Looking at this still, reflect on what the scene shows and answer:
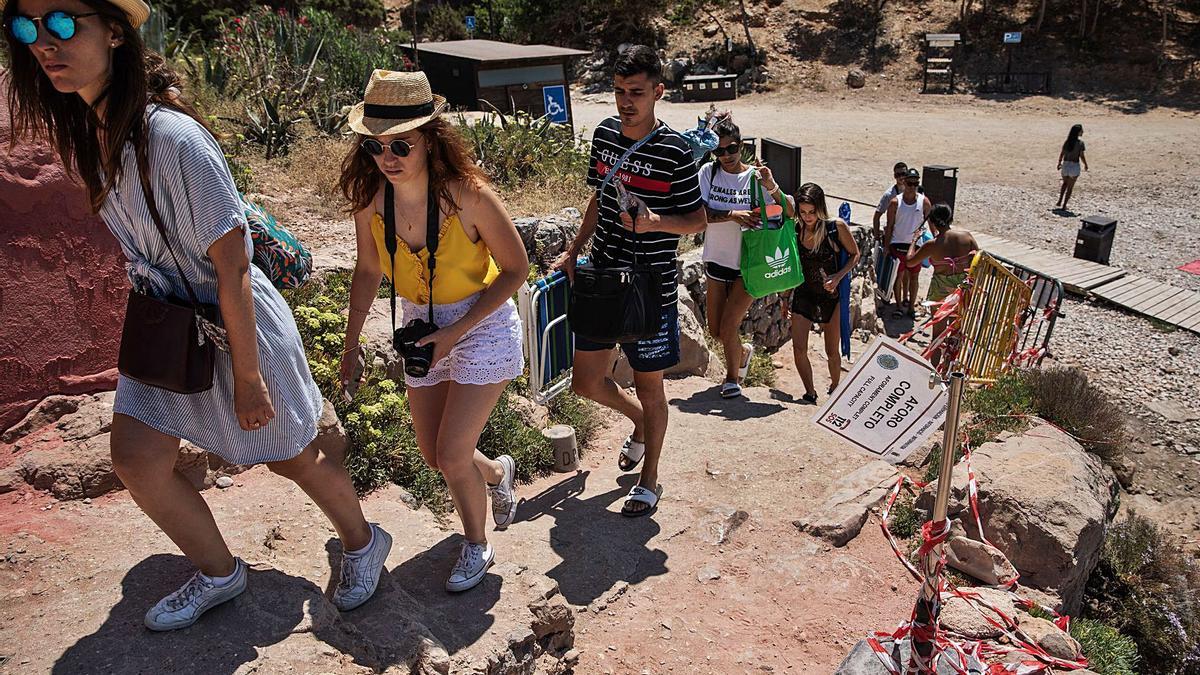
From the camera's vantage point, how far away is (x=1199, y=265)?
42.7ft

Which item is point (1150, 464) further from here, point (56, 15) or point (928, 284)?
point (56, 15)

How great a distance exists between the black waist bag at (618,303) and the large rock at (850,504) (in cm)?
133

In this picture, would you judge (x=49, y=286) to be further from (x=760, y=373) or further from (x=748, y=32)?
(x=748, y=32)

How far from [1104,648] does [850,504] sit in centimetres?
132

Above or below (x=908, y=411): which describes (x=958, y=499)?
below

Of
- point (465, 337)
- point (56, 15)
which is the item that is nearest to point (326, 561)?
point (465, 337)

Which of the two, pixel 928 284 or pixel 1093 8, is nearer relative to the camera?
pixel 928 284

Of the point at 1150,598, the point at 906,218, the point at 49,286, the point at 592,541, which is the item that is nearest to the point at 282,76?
the point at 906,218

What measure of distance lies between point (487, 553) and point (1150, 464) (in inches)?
276

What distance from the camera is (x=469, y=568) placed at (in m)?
3.35

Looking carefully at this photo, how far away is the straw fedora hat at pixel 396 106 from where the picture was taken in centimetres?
291

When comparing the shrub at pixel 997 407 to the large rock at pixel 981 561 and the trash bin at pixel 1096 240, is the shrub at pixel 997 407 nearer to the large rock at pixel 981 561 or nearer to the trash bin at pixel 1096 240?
the large rock at pixel 981 561

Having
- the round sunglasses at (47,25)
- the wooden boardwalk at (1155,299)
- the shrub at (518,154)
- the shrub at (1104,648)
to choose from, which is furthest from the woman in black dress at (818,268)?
the wooden boardwalk at (1155,299)

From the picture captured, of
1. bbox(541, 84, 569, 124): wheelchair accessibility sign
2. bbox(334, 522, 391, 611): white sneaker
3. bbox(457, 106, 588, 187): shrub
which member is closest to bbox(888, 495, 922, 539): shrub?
bbox(334, 522, 391, 611): white sneaker
